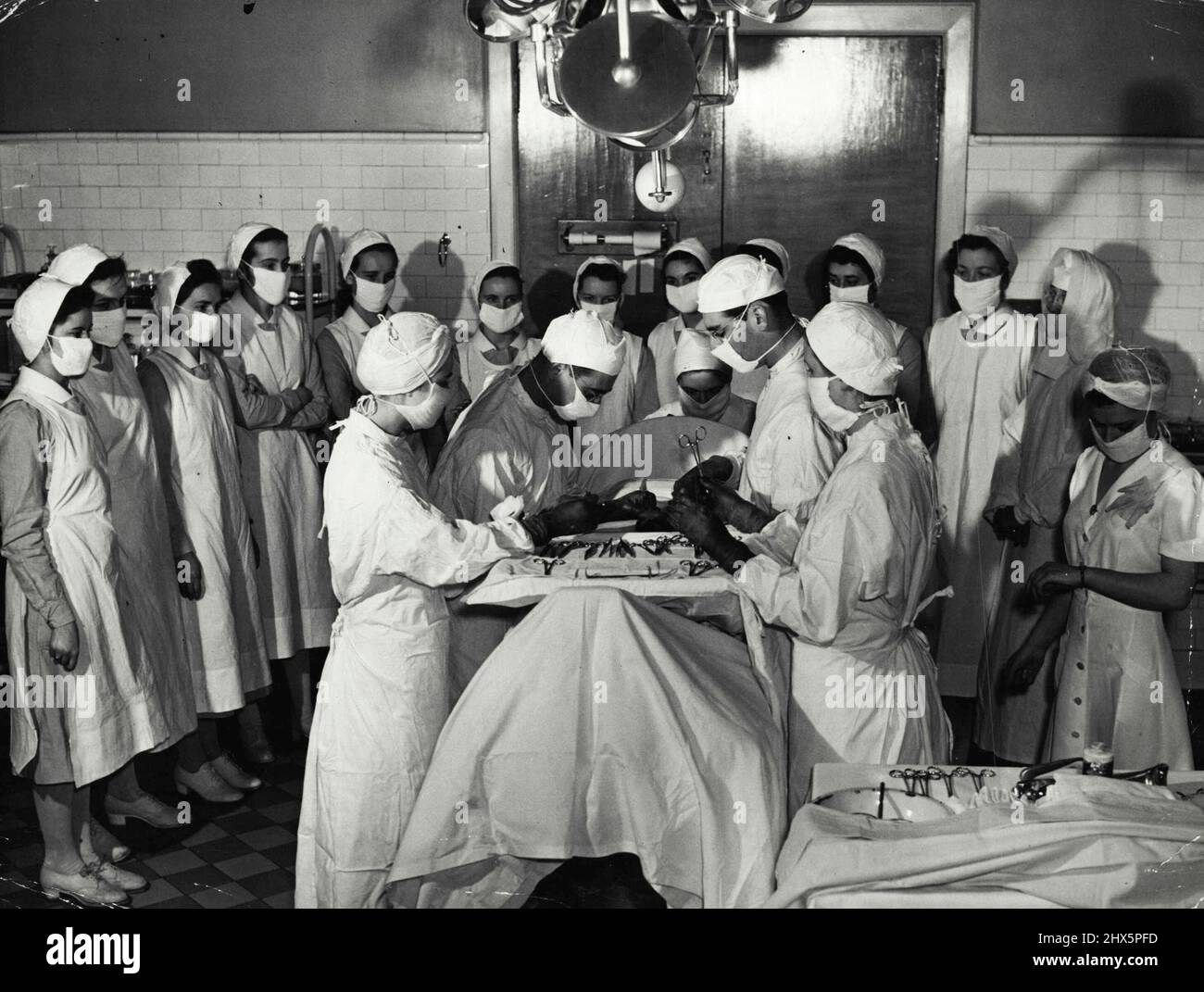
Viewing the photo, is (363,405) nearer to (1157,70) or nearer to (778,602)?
(778,602)

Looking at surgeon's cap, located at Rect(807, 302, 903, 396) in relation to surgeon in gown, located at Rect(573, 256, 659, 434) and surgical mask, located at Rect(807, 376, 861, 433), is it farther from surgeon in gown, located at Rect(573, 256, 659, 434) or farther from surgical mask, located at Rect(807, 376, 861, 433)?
surgeon in gown, located at Rect(573, 256, 659, 434)

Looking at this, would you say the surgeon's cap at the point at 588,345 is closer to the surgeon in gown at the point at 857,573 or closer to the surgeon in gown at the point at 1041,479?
the surgeon in gown at the point at 857,573

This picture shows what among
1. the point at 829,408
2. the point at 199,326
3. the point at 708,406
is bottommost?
the point at 708,406

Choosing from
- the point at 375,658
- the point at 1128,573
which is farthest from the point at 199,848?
the point at 1128,573

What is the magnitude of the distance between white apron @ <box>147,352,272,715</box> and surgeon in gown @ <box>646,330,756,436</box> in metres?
1.86

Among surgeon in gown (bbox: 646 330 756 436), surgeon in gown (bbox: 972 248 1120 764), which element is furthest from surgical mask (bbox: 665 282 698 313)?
surgeon in gown (bbox: 972 248 1120 764)

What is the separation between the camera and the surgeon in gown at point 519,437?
15.3ft

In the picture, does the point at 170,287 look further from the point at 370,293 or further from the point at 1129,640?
the point at 1129,640

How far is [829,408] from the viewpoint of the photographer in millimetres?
3996

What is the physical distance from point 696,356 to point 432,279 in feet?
9.36

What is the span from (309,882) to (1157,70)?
6452 mm

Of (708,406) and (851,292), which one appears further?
(851,292)

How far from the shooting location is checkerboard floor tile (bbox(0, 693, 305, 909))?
462cm

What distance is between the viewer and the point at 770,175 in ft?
25.2
